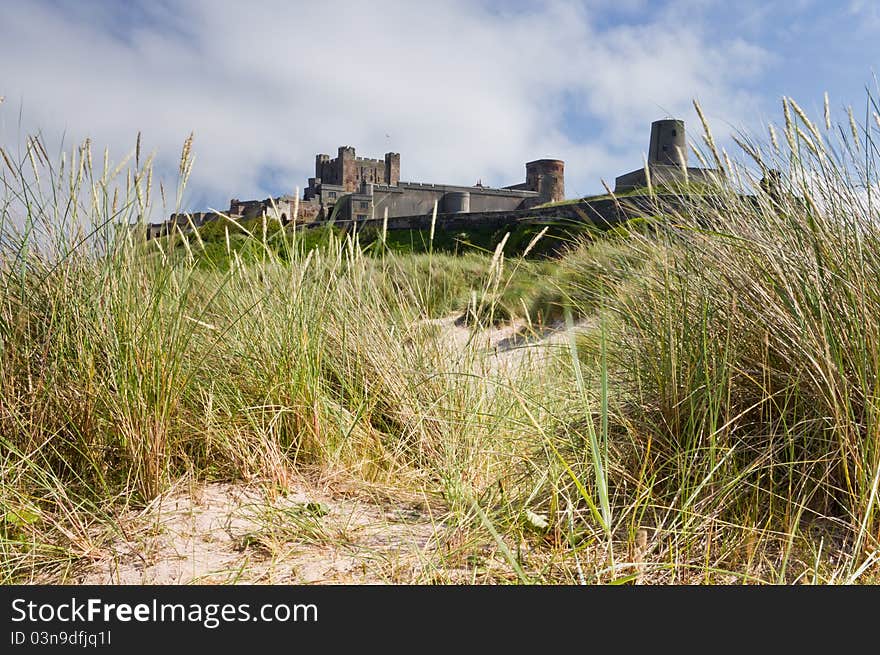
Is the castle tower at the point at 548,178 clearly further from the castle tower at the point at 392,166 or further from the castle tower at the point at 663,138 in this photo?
the castle tower at the point at 392,166

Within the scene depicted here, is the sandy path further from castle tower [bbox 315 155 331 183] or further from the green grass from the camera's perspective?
castle tower [bbox 315 155 331 183]

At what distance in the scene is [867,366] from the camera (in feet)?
4.46

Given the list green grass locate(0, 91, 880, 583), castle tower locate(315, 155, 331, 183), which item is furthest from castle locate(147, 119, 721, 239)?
green grass locate(0, 91, 880, 583)

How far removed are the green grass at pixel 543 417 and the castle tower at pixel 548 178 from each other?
3500 cm

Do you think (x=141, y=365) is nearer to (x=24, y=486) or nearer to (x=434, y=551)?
(x=24, y=486)

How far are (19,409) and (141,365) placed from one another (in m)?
0.39

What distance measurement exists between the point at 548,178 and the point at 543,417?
37037mm

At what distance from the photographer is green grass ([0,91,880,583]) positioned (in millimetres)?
1295

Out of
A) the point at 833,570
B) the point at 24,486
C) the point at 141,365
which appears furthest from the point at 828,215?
the point at 24,486
